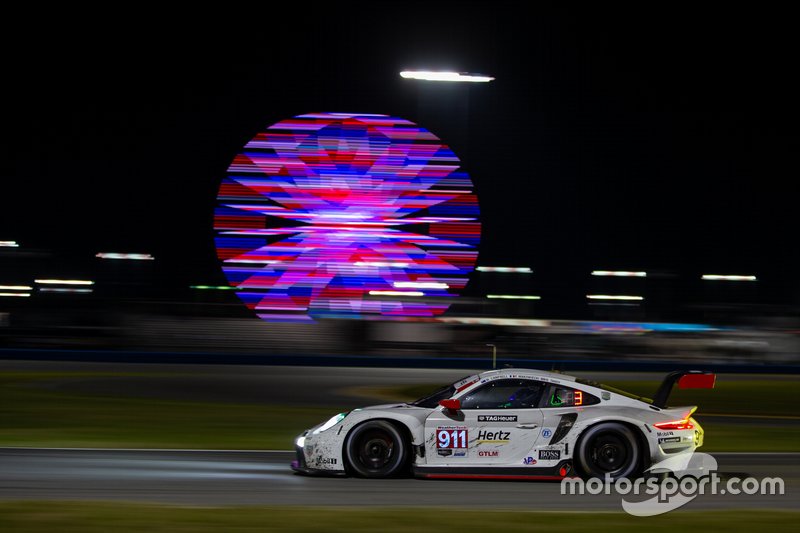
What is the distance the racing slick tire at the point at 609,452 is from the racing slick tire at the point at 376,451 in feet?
4.79

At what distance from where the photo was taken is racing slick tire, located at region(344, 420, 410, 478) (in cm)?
802

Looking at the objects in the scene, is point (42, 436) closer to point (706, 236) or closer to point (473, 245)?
point (473, 245)

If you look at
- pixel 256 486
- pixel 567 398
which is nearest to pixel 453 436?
pixel 567 398

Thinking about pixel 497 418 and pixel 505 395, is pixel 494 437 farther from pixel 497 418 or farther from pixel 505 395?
pixel 505 395

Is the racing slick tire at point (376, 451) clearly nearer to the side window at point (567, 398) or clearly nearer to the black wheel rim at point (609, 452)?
the side window at point (567, 398)

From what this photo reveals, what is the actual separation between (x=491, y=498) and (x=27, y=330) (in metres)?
27.6

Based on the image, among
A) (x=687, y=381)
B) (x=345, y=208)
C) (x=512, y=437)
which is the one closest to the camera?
(x=512, y=437)

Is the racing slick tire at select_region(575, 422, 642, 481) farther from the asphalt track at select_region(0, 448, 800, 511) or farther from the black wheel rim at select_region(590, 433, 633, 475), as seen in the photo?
the asphalt track at select_region(0, 448, 800, 511)

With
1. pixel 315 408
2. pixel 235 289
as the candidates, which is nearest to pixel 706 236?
pixel 235 289

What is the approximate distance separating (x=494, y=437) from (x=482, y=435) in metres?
0.10

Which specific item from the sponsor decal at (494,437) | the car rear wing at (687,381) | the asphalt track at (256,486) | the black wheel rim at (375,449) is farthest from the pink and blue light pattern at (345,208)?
the sponsor decal at (494,437)

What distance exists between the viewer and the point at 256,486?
7.84 m

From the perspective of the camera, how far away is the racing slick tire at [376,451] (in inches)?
316

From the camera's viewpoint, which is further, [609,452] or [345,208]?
[345,208]
